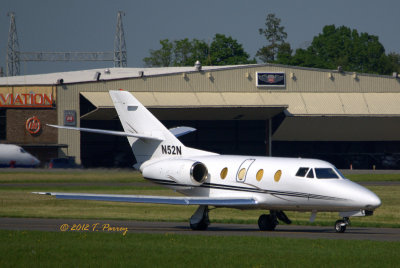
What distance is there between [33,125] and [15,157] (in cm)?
472

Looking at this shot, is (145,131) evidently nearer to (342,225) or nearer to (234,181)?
(234,181)

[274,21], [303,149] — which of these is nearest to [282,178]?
[303,149]

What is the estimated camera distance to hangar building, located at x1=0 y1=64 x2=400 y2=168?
216 ft

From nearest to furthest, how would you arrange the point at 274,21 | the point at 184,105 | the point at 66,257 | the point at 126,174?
the point at 66,257, the point at 126,174, the point at 184,105, the point at 274,21

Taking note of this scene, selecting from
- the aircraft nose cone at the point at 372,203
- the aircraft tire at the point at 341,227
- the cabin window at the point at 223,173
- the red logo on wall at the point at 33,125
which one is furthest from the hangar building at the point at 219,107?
the aircraft nose cone at the point at 372,203

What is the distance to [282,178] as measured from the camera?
907 inches

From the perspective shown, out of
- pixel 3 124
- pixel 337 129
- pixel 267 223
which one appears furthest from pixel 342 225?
pixel 3 124

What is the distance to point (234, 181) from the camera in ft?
80.1

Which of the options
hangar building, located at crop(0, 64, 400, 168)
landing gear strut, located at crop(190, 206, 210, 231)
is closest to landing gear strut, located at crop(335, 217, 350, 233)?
landing gear strut, located at crop(190, 206, 210, 231)

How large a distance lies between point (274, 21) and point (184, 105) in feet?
289

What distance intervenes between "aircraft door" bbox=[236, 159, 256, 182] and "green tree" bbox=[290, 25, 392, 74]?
109371 mm

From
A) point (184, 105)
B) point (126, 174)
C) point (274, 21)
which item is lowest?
point (126, 174)

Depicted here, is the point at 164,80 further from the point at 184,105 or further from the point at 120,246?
the point at 120,246

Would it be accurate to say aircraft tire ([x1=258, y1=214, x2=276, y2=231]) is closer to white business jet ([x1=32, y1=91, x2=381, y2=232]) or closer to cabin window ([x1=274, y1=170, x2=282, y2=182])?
white business jet ([x1=32, y1=91, x2=381, y2=232])
